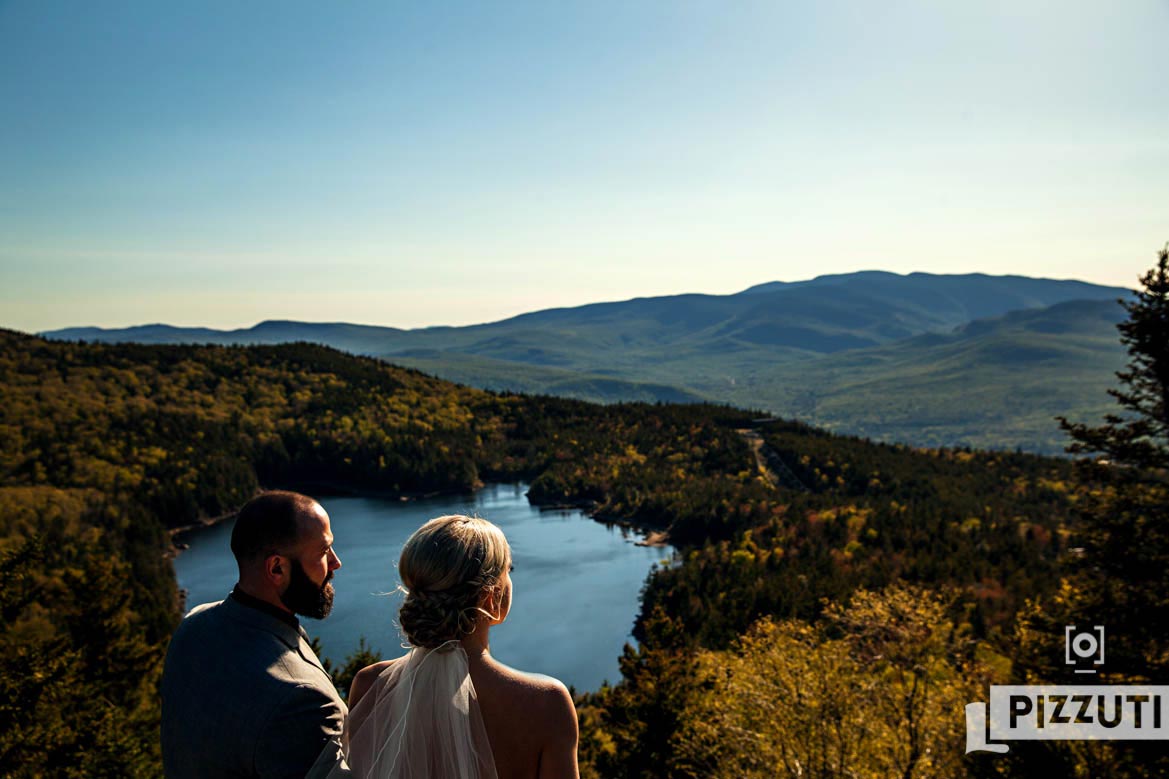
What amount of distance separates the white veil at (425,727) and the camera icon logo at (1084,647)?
15.1 meters

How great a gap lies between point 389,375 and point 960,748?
550 feet

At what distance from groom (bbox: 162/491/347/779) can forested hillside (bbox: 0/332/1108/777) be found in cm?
1286

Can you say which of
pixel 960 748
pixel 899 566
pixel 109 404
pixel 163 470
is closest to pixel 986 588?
pixel 899 566

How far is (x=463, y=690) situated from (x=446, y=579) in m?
0.49

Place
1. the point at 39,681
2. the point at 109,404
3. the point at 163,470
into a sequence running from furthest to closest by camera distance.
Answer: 1. the point at 109,404
2. the point at 163,470
3. the point at 39,681

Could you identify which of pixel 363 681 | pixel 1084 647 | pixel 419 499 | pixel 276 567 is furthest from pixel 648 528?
pixel 276 567

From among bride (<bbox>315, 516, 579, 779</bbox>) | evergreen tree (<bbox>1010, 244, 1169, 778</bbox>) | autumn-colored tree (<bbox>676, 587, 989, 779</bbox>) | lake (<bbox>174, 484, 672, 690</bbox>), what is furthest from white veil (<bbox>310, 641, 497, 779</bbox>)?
lake (<bbox>174, 484, 672, 690</bbox>)

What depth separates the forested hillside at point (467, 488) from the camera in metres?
22.1

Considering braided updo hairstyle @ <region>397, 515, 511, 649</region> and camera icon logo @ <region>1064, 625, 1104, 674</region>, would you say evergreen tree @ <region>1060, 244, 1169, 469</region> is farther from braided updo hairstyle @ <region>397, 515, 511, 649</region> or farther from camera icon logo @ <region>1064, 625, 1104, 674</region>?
braided updo hairstyle @ <region>397, 515, 511, 649</region>

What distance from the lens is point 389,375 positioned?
173500 mm

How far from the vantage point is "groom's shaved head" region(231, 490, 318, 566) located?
294 centimetres

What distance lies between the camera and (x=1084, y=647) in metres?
13.7

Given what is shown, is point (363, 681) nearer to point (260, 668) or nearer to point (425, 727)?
point (425, 727)

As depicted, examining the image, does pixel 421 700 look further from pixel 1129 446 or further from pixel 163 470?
pixel 163 470
